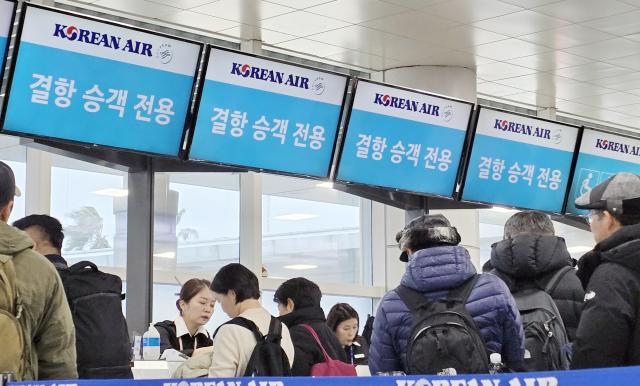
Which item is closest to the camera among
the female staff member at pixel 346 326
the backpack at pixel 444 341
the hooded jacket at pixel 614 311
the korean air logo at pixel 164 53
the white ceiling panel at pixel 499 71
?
the hooded jacket at pixel 614 311

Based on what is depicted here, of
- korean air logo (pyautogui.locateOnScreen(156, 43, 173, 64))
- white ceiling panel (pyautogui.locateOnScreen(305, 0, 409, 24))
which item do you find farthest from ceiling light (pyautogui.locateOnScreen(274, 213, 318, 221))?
korean air logo (pyautogui.locateOnScreen(156, 43, 173, 64))

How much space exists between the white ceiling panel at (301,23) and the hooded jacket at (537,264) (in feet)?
14.8

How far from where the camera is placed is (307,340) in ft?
17.0

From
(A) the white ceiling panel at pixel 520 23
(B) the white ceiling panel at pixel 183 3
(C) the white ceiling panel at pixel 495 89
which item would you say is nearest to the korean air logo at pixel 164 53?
(B) the white ceiling panel at pixel 183 3

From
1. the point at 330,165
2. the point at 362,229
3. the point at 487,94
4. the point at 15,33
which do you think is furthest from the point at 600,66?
the point at 15,33

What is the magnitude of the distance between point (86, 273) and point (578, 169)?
225 inches

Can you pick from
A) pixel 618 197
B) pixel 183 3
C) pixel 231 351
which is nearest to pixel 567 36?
pixel 183 3

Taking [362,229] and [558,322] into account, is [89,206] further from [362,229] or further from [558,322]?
[558,322]

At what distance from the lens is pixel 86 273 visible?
485 cm

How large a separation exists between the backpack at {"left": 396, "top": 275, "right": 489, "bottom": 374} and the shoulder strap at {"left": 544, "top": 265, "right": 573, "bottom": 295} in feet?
3.26

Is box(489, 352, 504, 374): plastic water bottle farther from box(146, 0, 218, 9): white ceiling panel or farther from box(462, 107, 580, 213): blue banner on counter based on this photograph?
box(146, 0, 218, 9): white ceiling panel

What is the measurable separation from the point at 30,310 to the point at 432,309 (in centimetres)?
150

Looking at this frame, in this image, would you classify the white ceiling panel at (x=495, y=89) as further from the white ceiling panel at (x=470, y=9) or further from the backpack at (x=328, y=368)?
the backpack at (x=328, y=368)

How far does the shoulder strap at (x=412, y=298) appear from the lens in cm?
429
